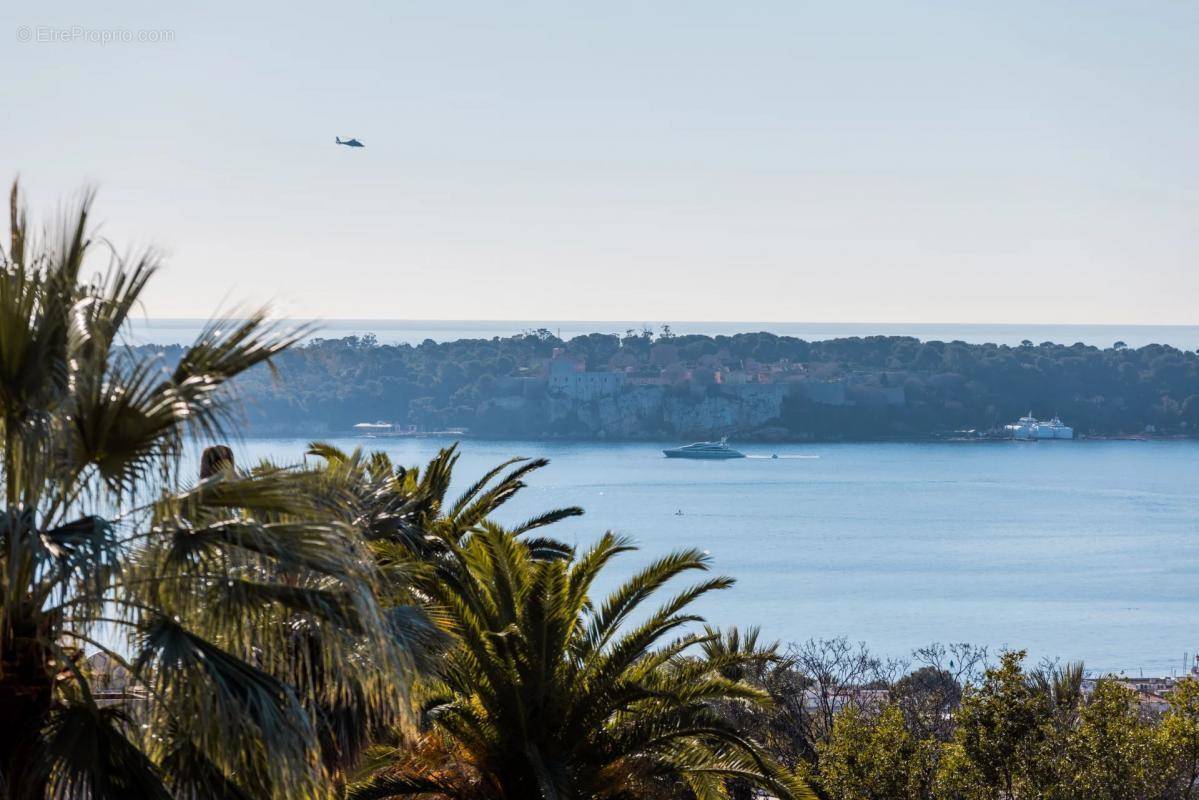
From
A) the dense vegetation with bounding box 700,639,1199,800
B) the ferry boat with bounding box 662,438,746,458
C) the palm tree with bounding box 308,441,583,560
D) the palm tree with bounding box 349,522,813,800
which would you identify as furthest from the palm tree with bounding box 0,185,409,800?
the ferry boat with bounding box 662,438,746,458

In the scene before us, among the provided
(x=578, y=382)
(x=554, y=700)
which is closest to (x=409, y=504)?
(x=554, y=700)

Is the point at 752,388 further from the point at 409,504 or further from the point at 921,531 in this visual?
the point at 409,504

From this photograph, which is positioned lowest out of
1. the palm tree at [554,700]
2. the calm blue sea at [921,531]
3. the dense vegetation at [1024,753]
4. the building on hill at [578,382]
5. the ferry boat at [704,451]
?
the calm blue sea at [921,531]

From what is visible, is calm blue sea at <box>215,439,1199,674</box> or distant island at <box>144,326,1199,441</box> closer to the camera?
calm blue sea at <box>215,439,1199,674</box>

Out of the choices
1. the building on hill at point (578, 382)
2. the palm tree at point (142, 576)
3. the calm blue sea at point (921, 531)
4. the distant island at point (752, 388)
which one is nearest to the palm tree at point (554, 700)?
the palm tree at point (142, 576)

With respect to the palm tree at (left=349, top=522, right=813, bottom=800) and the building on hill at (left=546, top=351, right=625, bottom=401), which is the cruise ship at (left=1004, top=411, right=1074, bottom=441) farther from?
the palm tree at (left=349, top=522, right=813, bottom=800)

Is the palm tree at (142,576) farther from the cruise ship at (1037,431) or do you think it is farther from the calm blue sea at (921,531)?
the cruise ship at (1037,431)
